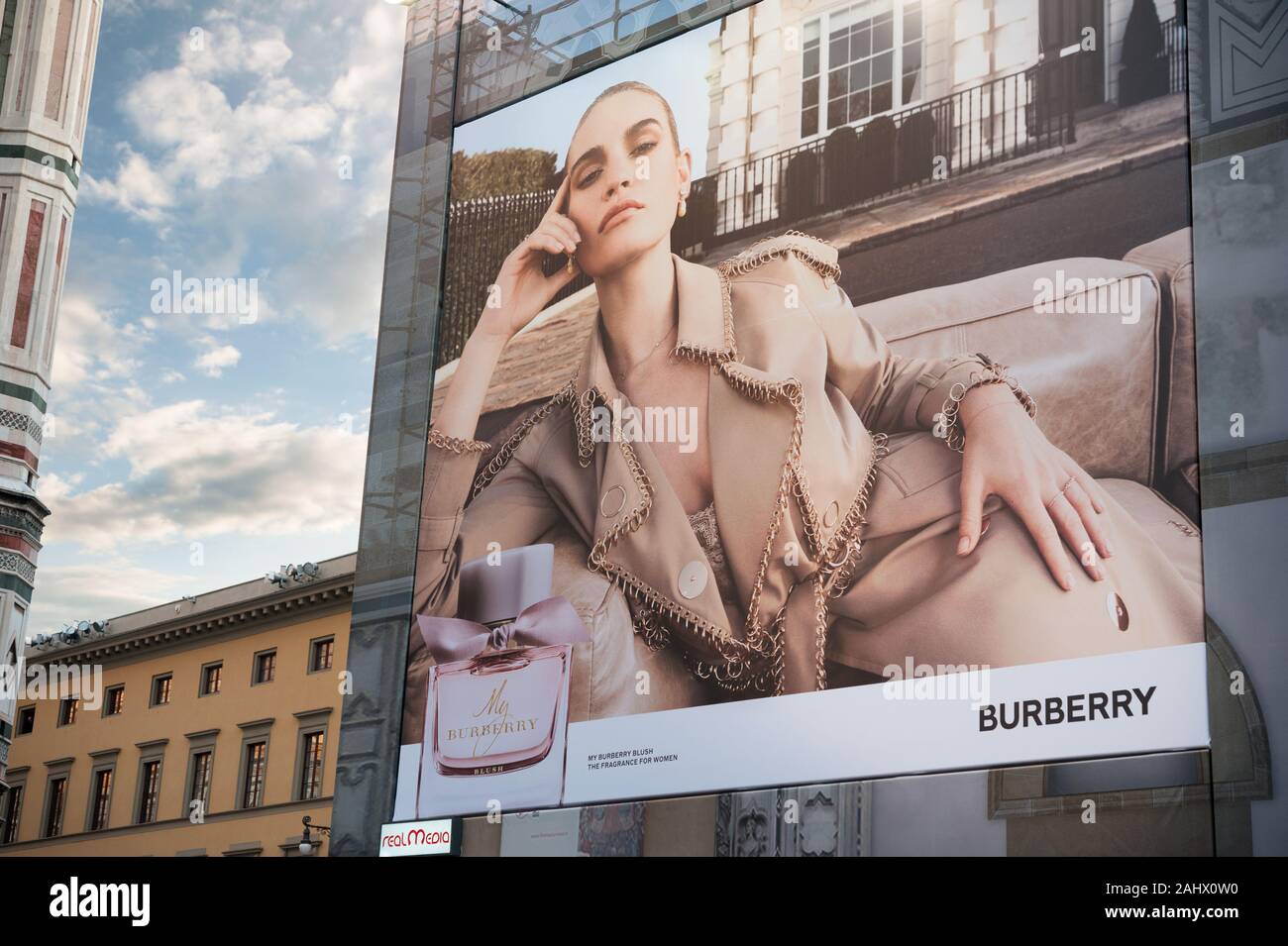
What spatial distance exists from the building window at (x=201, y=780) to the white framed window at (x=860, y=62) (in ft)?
78.0

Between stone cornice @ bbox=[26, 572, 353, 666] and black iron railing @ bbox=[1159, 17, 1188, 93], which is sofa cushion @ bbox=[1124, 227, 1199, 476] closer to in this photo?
black iron railing @ bbox=[1159, 17, 1188, 93]

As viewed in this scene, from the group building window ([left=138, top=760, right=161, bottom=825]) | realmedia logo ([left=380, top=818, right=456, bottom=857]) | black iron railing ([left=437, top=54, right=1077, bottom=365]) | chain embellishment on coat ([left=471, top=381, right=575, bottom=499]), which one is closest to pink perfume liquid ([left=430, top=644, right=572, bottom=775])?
realmedia logo ([left=380, top=818, right=456, bottom=857])

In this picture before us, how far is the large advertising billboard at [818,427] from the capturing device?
1316 cm

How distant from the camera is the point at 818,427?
14633 mm

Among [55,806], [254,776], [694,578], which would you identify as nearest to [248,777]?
[254,776]

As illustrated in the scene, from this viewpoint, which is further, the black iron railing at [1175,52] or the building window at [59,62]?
the building window at [59,62]

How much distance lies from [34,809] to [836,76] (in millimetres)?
30229

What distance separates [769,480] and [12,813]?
3073 cm

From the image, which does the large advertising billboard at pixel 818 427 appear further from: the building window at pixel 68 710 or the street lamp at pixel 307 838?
the building window at pixel 68 710

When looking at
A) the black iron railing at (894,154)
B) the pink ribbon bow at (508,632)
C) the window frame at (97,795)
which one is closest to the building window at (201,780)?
the window frame at (97,795)

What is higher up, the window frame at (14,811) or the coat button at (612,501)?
the coat button at (612,501)

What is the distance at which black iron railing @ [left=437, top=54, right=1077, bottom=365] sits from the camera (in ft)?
47.7
